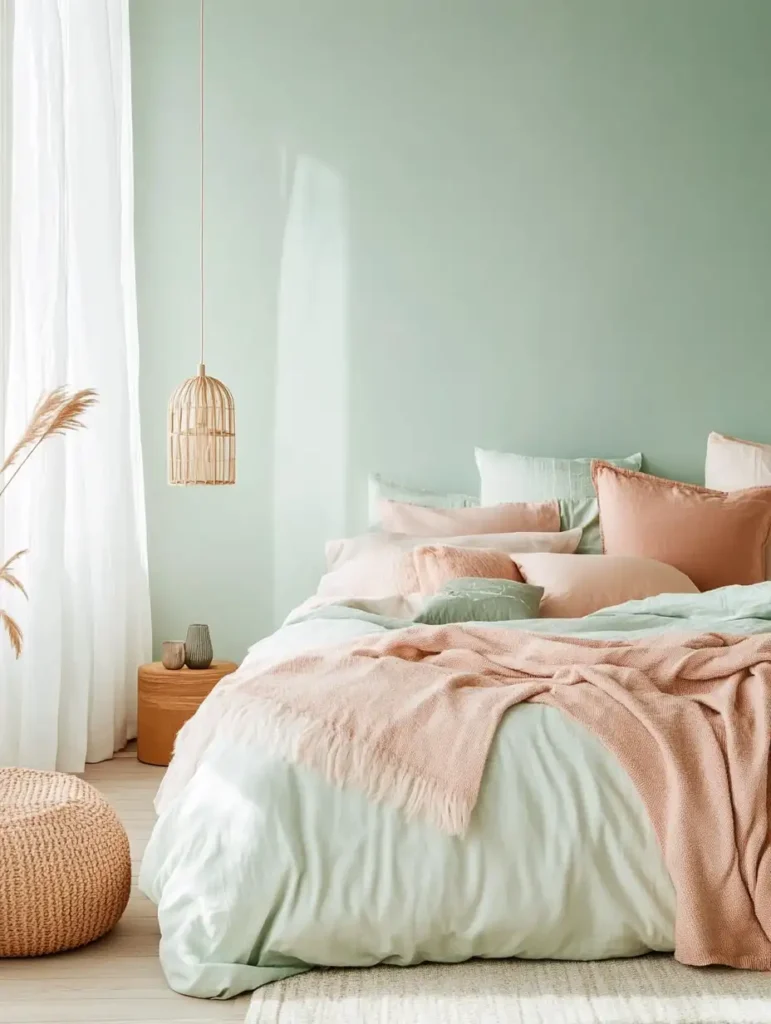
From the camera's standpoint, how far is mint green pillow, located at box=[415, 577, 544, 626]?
316cm

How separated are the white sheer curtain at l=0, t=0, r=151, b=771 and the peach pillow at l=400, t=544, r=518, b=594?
1140 mm

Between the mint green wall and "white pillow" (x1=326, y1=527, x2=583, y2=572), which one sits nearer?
"white pillow" (x1=326, y1=527, x2=583, y2=572)

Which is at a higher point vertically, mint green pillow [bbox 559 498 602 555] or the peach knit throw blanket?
mint green pillow [bbox 559 498 602 555]

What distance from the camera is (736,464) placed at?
432cm

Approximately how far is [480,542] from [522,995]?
6.15 ft

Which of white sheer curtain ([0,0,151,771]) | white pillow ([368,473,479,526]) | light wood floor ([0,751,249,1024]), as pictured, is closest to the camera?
light wood floor ([0,751,249,1024])

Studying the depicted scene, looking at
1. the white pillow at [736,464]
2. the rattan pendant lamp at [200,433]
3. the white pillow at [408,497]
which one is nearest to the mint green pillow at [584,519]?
the white pillow at [408,497]

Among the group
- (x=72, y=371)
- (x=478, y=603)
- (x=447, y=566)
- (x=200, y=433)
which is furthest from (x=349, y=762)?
(x=72, y=371)

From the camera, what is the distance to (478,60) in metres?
4.56

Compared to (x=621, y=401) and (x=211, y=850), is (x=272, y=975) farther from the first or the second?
(x=621, y=401)

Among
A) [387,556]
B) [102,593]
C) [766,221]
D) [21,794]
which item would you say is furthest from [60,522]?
[766,221]

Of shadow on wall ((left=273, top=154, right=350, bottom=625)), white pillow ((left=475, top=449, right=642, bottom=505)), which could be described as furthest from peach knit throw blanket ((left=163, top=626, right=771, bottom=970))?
shadow on wall ((left=273, top=154, right=350, bottom=625))

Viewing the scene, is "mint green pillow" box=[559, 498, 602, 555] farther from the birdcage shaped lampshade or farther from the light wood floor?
the light wood floor

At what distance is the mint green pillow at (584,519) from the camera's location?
13.8 feet
